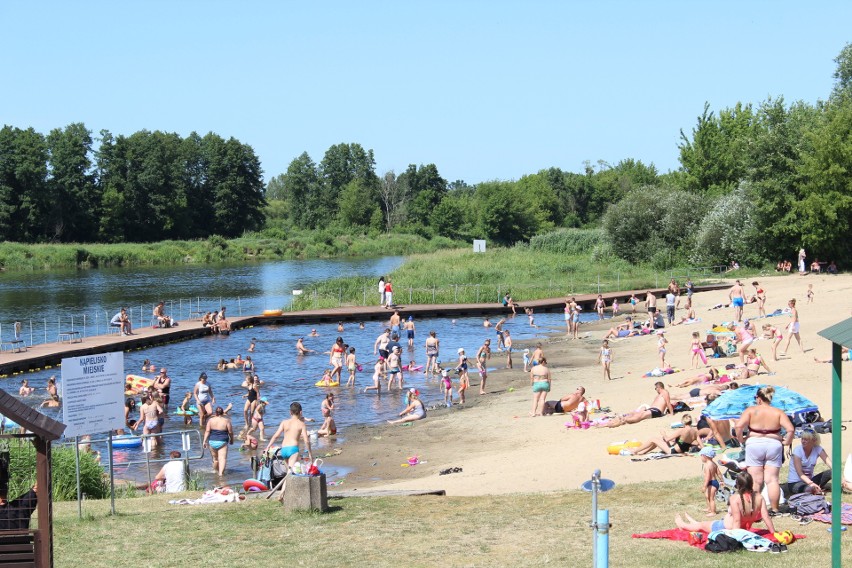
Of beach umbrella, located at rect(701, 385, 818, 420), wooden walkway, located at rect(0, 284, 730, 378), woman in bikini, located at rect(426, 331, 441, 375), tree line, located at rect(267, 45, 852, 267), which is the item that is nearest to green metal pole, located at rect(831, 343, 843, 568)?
beach umbrella, located at rect(701, 385, 818, 420)

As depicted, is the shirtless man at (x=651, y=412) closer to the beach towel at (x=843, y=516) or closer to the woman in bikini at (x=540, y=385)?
the woman in bikini at (x=540, y=385)

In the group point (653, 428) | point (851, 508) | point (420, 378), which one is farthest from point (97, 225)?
point (851, 508)

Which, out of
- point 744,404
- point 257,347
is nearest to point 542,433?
point 744,404

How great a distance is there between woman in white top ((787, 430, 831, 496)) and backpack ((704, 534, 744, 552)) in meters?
2.14

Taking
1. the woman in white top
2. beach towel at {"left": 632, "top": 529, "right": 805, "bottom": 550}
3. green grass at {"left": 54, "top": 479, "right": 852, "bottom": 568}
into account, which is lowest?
green grass at {"left": 54, "top": 479, "right": 852, "bottom": 568}

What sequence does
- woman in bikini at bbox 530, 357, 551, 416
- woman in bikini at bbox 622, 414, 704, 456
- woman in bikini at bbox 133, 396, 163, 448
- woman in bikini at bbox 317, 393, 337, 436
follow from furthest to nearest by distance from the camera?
woman in bikini at bbox 317, 393, 337, 436, woman in bikini at bbox 530, 357, 551, 416, woman in bikini at bbox 133, 396, 163, 448, woman in bikini at bbox 622, 414, 704, 456

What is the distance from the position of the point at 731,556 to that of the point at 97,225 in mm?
103301

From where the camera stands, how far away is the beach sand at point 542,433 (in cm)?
1566

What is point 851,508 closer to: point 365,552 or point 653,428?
point 365,552

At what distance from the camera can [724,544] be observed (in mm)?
10211

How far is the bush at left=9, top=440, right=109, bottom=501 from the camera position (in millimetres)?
13695

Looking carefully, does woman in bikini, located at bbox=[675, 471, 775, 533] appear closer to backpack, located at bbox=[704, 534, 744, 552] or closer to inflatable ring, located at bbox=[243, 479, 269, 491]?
backpack, located at bbox=[704, 534, 744, 552]

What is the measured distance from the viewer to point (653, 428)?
1847 centimetres

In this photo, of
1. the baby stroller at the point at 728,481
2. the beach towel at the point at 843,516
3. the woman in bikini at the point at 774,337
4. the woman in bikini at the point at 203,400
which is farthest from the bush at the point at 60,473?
the woman in bikini at the point at 774,337
